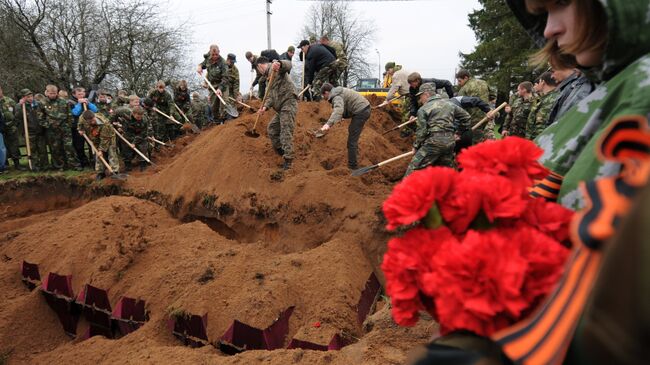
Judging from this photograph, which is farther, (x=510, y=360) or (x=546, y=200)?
(x=546, y=200)

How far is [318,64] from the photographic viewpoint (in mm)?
10859

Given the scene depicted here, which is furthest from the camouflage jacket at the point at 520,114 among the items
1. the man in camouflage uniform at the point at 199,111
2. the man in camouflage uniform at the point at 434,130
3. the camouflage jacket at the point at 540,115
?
the man in camouflage uniform at the point at 199,111

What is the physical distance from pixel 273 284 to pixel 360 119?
3.81 metres

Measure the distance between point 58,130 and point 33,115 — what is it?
100 cm

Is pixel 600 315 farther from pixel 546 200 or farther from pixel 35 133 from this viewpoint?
pixel 35 133

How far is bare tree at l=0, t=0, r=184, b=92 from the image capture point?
18.5 meters

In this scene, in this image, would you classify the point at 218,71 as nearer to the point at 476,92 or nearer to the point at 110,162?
the point at 110,162

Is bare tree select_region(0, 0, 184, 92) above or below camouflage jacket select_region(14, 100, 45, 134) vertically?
above

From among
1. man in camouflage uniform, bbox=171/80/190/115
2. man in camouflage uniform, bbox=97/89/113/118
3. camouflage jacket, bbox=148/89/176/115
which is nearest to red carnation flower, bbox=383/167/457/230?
camouflage jacket, bbox=148/89/176/115

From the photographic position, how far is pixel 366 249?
19.3 ft

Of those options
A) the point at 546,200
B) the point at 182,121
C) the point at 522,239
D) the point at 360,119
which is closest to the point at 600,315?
the point at 522,239

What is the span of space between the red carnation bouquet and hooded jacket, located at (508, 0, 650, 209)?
0.08 metres

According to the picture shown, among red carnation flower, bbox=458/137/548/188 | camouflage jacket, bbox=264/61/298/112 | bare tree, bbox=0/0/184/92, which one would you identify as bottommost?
red carnation flower, bbox=458/137/548/188

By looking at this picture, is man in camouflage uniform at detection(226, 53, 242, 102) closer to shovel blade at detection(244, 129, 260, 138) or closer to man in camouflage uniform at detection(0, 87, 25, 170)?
shovel blade at detection(244, 129, 260, 138)
